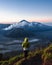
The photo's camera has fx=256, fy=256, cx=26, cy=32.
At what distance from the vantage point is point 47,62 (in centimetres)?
1969

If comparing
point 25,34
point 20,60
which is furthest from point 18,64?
point 25,34

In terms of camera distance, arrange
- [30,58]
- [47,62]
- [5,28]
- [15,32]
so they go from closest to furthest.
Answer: [47,62]
[30,58]
[15,32]
[5,28]

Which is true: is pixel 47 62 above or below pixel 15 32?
above

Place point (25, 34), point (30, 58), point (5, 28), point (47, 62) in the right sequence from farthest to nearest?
1. point (5, 28)
2. point (25, 34)
3. point (30, 58)
4. point (47, 62)

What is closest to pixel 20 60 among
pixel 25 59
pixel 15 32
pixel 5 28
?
pixel 25 59

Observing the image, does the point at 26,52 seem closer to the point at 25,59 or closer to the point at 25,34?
the point at 25,59

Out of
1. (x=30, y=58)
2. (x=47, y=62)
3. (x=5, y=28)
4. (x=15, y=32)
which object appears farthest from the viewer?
(x=5, y=28)

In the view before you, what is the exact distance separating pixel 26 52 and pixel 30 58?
1.97 ft

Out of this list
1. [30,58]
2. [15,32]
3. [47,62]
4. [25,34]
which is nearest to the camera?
[47,62]

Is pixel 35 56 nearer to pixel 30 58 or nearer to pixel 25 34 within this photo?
pixel 30 58

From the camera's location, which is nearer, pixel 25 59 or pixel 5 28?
pixel 25 59

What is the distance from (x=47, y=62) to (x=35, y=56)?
2.04 m

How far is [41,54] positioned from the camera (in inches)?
853

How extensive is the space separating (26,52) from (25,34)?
143 meters
